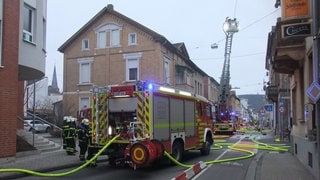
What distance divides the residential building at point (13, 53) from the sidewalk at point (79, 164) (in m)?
0.92

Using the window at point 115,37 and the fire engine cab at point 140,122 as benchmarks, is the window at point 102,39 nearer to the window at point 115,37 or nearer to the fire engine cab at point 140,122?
the window at point 115,37

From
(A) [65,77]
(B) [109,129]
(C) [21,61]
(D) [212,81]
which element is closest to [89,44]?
(A) [65,77]

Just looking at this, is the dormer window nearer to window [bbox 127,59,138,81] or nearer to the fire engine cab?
window [bbox 127,59,138,81]

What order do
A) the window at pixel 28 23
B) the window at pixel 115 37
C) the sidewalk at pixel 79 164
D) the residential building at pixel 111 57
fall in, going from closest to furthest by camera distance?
the sidewalk at pixel 79 164 < the window at pixel 28 23 < the residential building at pixel 111 57 < the window at pixel 115 37

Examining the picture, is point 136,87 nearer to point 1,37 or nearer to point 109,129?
point 109,129

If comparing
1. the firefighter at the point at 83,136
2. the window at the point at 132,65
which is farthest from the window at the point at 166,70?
the firefighter at the point at 83,136

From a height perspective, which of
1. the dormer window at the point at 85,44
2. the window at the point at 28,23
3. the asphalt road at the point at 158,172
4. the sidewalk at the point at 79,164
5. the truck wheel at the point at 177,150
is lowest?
the asphalt road at the point at 158,172

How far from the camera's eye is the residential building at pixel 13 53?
1537 cm

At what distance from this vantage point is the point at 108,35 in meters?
41.0

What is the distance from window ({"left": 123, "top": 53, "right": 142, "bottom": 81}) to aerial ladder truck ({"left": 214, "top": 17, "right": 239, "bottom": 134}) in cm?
777

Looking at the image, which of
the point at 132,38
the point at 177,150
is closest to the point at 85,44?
the point at 132,38

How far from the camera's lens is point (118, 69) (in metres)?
40.3

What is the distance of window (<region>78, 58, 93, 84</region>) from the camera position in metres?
41.6

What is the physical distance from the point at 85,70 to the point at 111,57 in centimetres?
302
